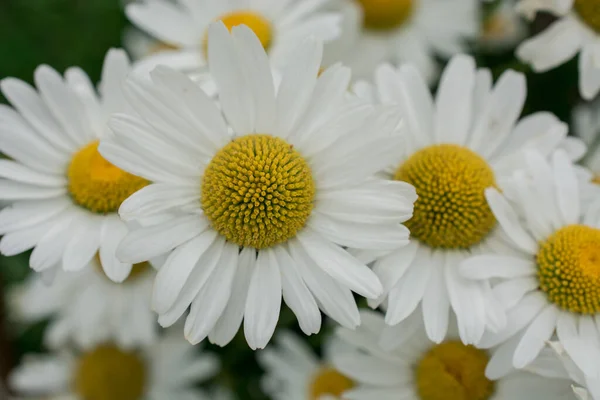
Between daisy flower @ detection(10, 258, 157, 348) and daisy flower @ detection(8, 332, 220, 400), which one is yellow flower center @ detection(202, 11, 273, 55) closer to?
daisy flower @ detection(10, 258, 157, 348)

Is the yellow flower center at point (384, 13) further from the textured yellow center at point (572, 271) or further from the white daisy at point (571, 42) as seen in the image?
the textured yellow center at point (572, 271)

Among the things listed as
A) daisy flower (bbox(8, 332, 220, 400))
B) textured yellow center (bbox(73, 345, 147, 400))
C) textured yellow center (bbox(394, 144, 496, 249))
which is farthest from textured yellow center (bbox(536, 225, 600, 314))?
textured yellow center (bbox(73, 345, 147, 400))

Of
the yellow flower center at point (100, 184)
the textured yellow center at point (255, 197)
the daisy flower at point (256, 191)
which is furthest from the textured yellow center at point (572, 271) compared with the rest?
the yellow flower center at point (100, 184)

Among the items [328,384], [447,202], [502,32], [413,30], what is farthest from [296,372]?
[502,32]

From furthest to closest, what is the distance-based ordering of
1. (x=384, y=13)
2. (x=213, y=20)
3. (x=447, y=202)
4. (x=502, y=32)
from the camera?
(x=502, y=32) → (x=384, y=13) → (x=213, y=20) → (x=447, y=202)

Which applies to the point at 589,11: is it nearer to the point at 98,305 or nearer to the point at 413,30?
the point at 413,30

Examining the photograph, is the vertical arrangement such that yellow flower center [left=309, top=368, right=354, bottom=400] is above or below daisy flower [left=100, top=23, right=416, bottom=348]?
below

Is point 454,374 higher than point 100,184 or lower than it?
lower
